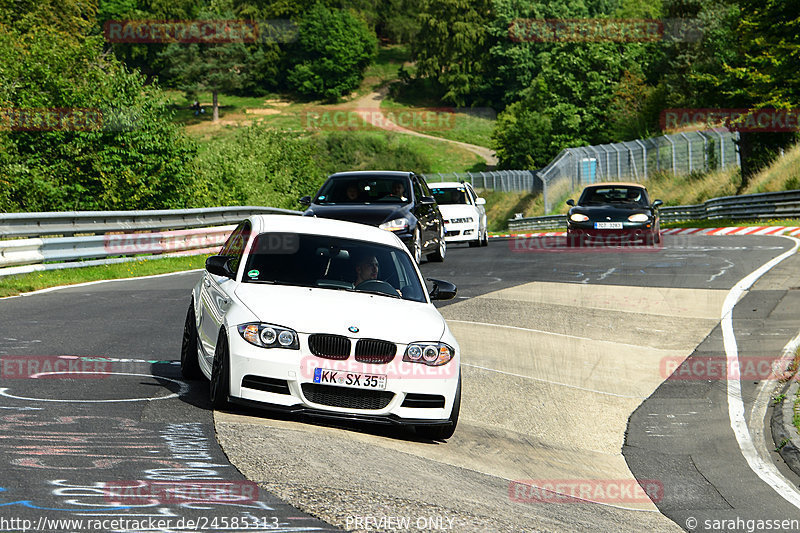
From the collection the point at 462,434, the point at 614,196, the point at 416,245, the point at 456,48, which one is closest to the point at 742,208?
the point at 614,196

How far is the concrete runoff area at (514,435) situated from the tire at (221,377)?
122mm

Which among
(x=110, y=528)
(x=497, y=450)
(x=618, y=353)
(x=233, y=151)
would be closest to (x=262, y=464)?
(x=110, y=528)

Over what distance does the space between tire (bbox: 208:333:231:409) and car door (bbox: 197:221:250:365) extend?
Result: 201mm

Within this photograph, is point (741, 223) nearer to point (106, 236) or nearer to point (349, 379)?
point (106, 236)

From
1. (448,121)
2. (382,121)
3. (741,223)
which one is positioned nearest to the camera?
(741,223)

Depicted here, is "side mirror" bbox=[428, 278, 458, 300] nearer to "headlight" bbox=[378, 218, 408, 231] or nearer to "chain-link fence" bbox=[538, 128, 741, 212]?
"headlight" bbox=[378, 218, 408, 231]

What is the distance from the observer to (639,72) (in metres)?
85.2

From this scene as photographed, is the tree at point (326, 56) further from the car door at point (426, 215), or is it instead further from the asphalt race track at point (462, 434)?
the asphalt race track at point (462, 434)

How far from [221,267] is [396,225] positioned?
30.2ft

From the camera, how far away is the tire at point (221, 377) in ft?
24.9

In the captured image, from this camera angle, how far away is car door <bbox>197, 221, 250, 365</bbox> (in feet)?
26.8

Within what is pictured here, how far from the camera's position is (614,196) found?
26453 mm

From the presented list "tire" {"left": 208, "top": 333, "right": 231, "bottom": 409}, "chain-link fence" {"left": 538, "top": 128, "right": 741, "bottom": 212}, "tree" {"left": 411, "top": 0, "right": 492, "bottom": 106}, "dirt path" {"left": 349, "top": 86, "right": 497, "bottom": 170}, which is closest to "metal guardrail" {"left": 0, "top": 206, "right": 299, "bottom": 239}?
"tire" {"left": 208, "top": 333, "right": 231, "bottom": 409}

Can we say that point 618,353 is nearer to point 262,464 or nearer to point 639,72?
point 262,464
